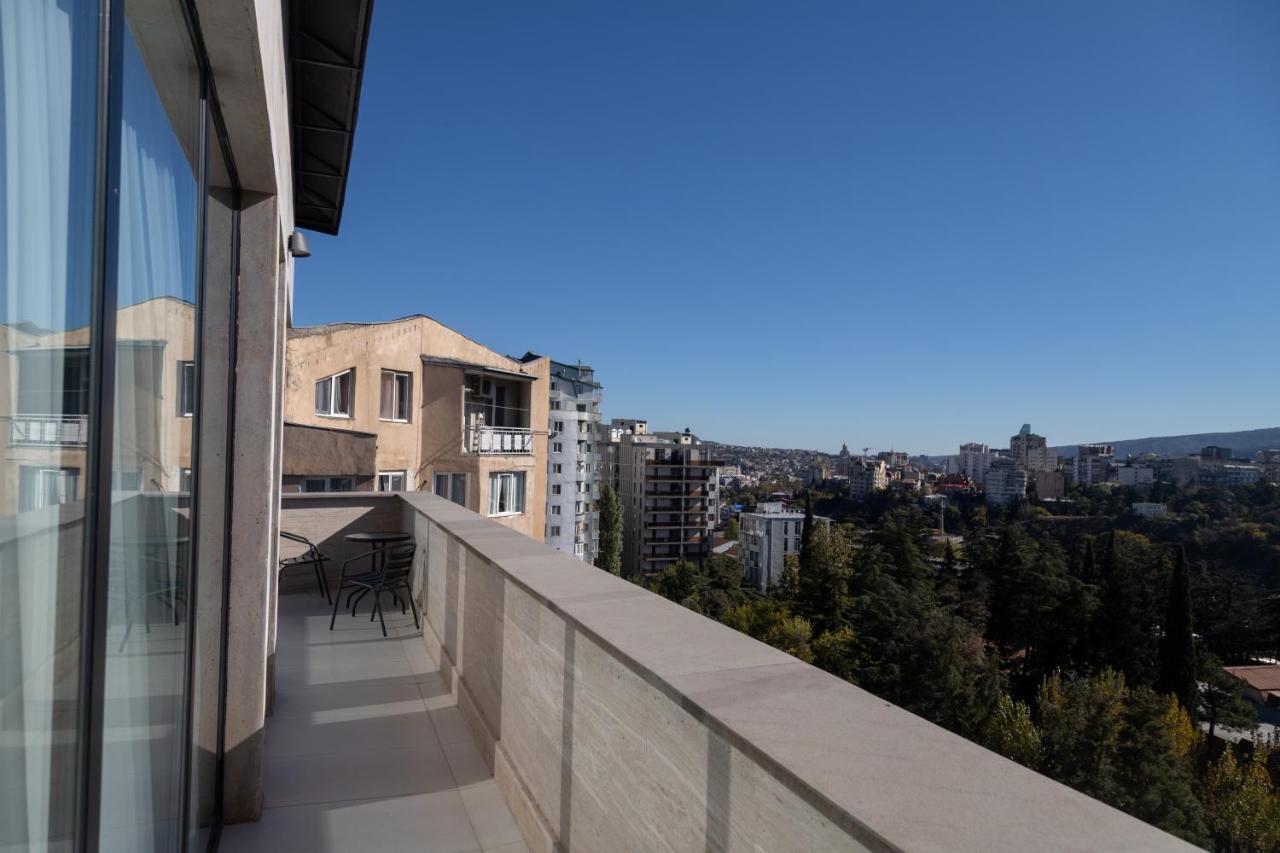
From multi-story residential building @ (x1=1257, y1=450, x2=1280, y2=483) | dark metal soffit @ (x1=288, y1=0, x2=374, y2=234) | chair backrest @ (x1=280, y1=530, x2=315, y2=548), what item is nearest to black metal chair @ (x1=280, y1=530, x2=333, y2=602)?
chair backrest @ (x1=280, y1=530, x2=315, y2=548)

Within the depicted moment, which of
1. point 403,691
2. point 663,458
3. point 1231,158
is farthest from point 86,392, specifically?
point 1231,158

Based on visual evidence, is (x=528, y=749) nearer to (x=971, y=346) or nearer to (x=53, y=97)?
(x=53, y=97)

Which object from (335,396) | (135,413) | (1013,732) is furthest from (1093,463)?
(135,413)

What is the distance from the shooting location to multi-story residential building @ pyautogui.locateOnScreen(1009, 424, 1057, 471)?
575 feet

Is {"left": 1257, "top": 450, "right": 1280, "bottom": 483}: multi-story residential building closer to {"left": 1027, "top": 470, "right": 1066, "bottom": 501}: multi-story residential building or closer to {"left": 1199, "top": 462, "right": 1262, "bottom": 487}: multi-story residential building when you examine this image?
{"left": 1199, "top": 462, "right": 1262, "bottom": 487}: multi-story residential building

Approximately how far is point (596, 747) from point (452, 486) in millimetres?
20130

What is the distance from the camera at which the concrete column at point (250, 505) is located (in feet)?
10.2

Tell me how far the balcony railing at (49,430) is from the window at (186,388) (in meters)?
1.12

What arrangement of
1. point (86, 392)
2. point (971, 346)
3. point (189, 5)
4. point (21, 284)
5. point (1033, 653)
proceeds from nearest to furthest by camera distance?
point (21, 284), point (86, 392), point (189, 5), point (1033, 653), point (971, 346)

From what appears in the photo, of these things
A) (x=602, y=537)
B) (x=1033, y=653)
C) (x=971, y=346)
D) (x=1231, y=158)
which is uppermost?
(x=1231, y=158)

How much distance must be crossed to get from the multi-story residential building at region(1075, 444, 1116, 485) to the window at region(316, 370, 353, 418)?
160520 millimetres

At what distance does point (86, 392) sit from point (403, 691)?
434 cm

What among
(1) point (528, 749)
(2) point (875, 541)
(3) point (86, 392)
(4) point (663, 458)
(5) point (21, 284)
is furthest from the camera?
(4) point (663, 458)

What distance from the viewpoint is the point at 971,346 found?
120 metres
